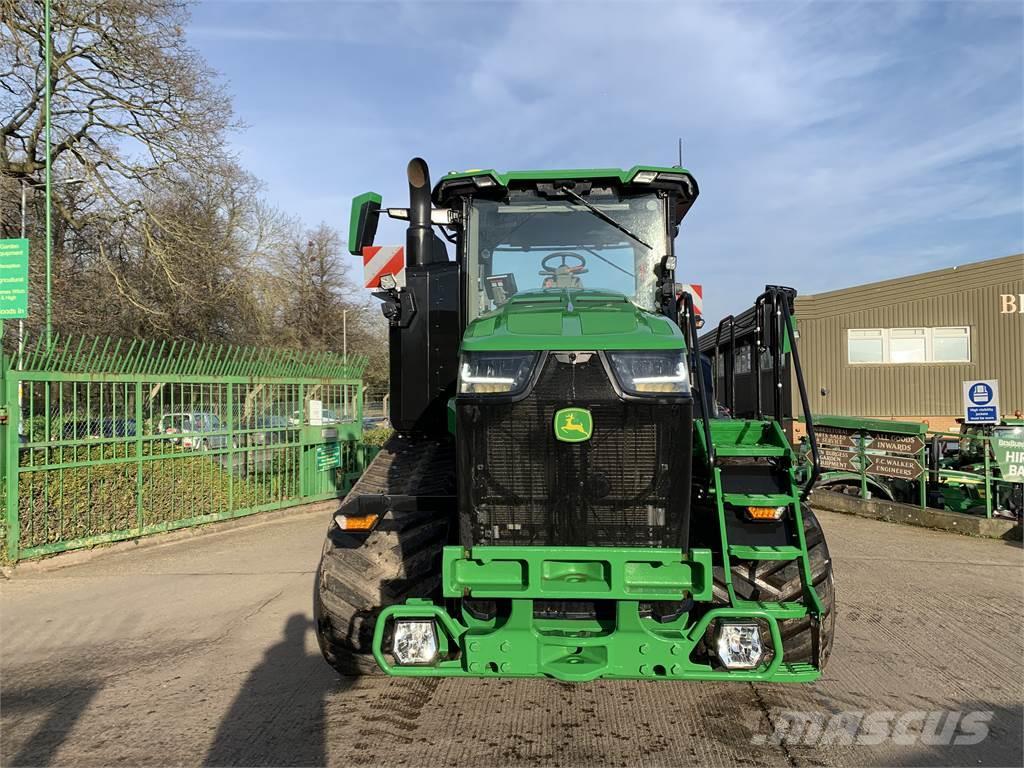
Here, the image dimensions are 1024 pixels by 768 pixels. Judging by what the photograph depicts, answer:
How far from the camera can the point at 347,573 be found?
11.7 feet

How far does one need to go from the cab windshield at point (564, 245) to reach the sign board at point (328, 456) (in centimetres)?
711

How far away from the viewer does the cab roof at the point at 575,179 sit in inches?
161

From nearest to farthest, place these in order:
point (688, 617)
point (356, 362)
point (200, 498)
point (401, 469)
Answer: point (688, 617), point (401, 469), point (200, 498), point (356, 362)

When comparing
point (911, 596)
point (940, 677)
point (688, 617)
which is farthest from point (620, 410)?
point (911, 596)

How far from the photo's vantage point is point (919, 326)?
19.6 meters

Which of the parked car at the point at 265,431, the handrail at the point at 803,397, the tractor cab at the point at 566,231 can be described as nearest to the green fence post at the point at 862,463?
the handrail at the point at 803,397

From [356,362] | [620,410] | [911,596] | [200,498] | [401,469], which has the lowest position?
[911,596]

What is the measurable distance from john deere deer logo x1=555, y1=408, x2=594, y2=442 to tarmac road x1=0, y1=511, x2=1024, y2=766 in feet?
4.89

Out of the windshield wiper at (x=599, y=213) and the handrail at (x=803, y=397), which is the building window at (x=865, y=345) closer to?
the handrail at (x=803, y=397)

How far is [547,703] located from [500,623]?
35.5 inches

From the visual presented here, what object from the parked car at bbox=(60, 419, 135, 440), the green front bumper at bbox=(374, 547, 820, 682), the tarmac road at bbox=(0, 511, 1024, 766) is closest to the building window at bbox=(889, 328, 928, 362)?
the tarmac road at bbox=(0, 511, 1024, 766)

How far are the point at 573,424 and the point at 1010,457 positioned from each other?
8122 millimetres

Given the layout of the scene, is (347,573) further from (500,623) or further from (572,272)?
(572,272)

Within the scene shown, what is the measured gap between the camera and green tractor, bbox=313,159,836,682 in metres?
3.01
